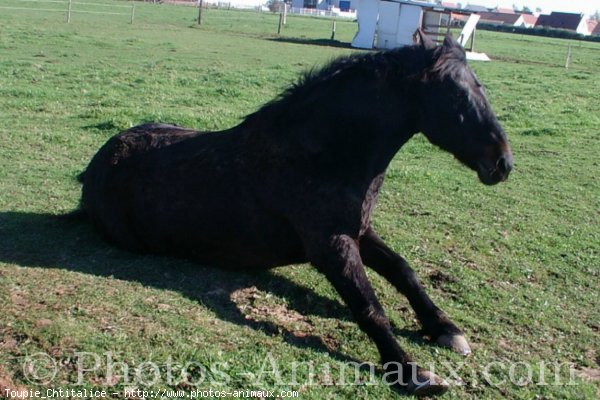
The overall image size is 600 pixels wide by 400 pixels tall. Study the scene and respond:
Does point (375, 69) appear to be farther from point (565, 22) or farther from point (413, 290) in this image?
point (565, 22)

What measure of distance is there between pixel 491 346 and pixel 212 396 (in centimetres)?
223

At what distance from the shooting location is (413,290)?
17.1 ft

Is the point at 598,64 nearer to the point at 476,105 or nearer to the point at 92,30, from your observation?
the point at 92,30

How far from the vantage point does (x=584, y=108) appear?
18438mm

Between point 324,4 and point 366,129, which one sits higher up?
point 324,4

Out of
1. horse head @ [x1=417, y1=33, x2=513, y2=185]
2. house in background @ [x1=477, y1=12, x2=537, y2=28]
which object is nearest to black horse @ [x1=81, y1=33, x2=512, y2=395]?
horse head @ [x1=417, y1=33, x2=513, y2=185]

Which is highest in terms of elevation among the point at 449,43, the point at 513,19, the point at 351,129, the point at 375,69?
the point at 513,19

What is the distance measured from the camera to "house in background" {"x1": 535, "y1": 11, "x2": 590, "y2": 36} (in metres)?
107

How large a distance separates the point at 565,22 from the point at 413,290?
11622 centimetres

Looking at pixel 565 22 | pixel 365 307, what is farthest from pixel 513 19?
pixel 365 307

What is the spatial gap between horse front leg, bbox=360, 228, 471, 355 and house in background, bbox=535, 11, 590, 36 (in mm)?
109136

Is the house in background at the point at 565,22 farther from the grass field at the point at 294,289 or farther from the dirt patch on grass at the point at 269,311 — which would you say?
the dirt patch on grass at the point at 269,311

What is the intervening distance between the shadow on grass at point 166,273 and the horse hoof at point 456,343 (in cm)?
20

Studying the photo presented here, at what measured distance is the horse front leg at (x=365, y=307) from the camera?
4.18m
